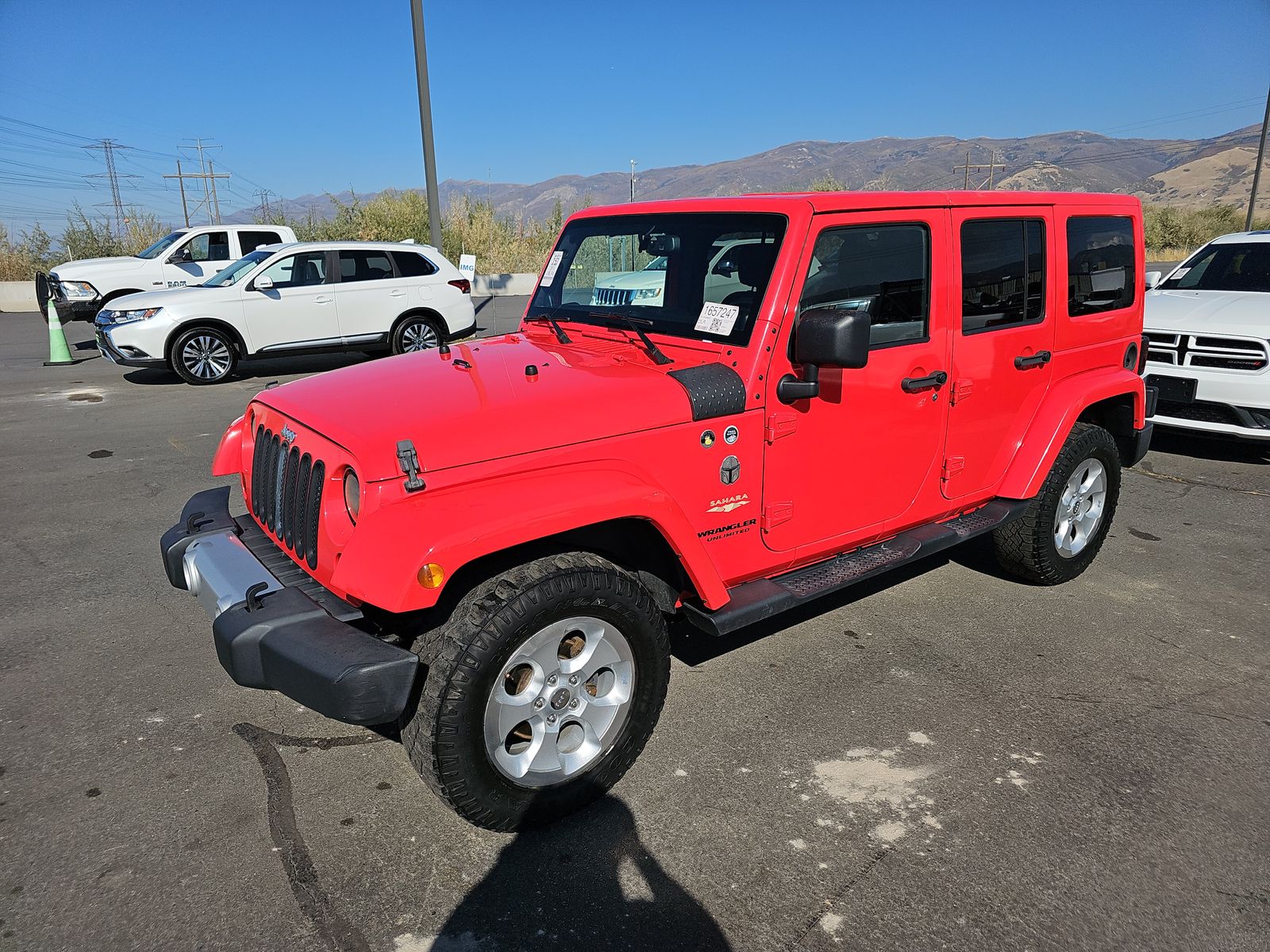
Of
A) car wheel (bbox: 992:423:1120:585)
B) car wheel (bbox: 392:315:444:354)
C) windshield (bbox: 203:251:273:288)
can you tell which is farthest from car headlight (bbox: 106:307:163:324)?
car wheel (bbox: 992:423:1120:585)

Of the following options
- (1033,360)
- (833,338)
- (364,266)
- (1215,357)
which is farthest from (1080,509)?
(364,266)

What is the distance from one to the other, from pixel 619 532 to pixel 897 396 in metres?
1.34

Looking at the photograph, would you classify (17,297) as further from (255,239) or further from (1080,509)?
(1080,509)

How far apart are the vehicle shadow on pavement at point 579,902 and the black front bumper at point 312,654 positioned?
62cm

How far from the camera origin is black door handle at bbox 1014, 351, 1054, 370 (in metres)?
3.91

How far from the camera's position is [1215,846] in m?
2.63

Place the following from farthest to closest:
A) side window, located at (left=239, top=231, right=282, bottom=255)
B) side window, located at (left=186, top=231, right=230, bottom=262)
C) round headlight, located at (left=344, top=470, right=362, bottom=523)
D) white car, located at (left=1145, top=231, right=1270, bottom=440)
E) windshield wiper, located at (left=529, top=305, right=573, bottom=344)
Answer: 1. side window, located at (left=239, top=231, right=282, bottom=255)
2. side window, located at (left=186, top=231, right=230, bottom=262)
3. white car, located at (left=1145, top=231, right=1270, bottom=440)
4. windshield wiper, located at (left=529, top=305, right=573, bottom=344)
5. round headlight, located at (left=344, top=470, right=362, bottom=523)

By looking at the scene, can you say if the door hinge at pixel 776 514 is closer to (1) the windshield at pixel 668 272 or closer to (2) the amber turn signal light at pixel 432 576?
(1) the windshield at pixel 668 272

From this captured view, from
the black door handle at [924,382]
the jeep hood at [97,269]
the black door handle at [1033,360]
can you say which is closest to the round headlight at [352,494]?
the black door handle at [924,382]

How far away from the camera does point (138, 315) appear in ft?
34.1

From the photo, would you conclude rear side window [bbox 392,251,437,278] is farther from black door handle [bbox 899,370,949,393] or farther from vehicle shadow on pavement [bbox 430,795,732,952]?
vehicle shadow on pavement [bbox 430,795,732,952]

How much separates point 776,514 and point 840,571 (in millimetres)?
455

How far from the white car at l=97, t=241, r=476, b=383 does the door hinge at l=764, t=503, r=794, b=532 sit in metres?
9.50

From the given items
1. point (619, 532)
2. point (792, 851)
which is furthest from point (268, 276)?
point (792, 851)
